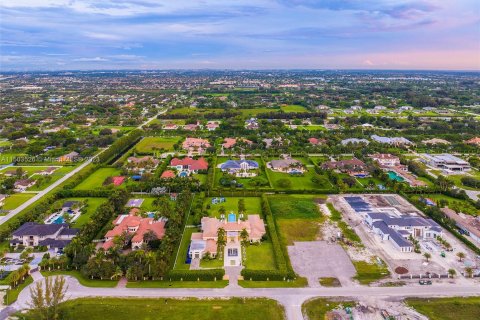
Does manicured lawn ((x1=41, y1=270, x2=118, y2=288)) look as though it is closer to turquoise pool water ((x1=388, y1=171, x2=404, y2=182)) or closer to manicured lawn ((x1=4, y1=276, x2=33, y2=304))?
manicured lawn ((x1=4, y1=276, x2=33, y2=304))

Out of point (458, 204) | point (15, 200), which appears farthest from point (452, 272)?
point (15, 200)

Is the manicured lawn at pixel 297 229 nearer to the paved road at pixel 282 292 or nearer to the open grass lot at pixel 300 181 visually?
the paved road at pixel 282 292

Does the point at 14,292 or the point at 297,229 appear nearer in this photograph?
the point at 14,292

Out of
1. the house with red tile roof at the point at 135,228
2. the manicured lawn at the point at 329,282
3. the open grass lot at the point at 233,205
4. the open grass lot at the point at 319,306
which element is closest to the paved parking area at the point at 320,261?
the manicured lawn at the point at 329,282

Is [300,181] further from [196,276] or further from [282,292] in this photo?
[196,276]

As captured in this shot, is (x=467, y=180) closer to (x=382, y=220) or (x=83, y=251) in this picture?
(x=382, y=220)

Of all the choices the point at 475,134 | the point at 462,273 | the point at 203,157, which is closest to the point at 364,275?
the point at 462,273
